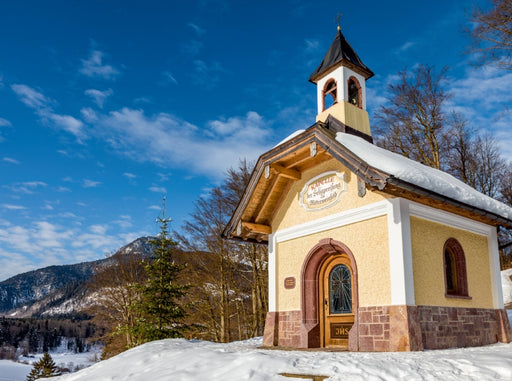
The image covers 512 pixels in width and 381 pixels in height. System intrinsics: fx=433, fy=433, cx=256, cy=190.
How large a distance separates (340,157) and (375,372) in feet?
15.1

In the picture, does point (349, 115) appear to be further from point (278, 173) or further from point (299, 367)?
point (299, 367)

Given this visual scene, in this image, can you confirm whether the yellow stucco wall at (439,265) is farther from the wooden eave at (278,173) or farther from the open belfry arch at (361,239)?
the wooden eave at (278,173)

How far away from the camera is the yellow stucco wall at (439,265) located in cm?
859


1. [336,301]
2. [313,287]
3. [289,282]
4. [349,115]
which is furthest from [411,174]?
[289,282]

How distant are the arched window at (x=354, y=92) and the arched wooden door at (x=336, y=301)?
15.8 ft

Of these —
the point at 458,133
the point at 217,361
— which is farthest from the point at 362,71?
the point at 458,133

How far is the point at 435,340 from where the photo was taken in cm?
832

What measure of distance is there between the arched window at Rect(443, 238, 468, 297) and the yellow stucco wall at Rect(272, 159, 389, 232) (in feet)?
7.23

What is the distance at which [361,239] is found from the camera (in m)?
9.22

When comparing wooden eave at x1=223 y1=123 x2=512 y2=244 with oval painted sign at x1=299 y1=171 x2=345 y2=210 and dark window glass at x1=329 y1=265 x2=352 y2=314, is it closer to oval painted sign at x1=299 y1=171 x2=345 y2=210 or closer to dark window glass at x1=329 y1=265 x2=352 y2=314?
oval painted sign at x1=299 y1=171 x2=345 y2=210

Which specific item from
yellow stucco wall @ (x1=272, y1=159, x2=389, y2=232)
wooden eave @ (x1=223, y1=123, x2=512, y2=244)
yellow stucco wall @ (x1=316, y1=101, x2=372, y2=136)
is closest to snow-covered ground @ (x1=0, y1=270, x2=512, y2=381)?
wooden eave @ (x1=223, y1=123, x2=512, y2=244)

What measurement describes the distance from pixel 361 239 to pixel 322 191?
178 cm

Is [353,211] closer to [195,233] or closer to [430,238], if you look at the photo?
[430,238]

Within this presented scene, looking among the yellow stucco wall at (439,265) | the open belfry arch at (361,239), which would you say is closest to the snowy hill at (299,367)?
the open belfry arch at (361,239)
